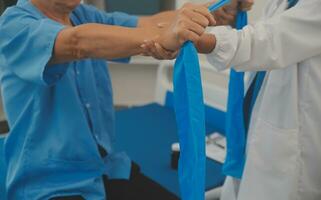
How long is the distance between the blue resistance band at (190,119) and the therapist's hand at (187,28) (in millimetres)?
20

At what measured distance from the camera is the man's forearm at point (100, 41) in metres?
1.02

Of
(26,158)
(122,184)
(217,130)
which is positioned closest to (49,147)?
(26,158)

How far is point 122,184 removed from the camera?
1.51 metres

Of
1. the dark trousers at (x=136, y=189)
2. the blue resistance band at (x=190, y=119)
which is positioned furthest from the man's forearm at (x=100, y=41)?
the dark trousers at (x=136, y=189)

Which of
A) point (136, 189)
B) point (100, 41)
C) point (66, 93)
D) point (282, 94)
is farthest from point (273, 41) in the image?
point (136, 189)

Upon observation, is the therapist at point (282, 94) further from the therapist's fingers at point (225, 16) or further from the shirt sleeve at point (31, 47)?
the shirt sleeve at point (31, 47)

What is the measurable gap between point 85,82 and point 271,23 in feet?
2.08

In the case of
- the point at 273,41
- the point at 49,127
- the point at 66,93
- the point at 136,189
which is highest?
the point at 273,41

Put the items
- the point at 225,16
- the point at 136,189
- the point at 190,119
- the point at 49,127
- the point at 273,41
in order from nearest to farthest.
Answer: the point at 190,119 < the point at 273,41 < the point at 49,127 < the point at 225,16 < the point at 136,189

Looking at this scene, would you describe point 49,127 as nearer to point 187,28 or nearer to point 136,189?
point 136,189

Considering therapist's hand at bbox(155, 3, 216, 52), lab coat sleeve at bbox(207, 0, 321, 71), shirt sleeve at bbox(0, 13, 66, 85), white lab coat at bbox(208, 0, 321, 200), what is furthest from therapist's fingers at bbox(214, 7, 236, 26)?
shirt sleeve at bbox(0, 13, 66, 85)

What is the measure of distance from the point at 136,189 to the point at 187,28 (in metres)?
0.82

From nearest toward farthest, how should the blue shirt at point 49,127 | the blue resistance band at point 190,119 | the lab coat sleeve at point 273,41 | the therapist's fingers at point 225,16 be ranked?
1. the blue resistance band at point 190,119
2. the lab coat sleeve at point 273,41
3. the blue shirt at point 49,127
4. the therapist's fingers at point 225,16

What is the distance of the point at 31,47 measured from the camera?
1079 millimetres
